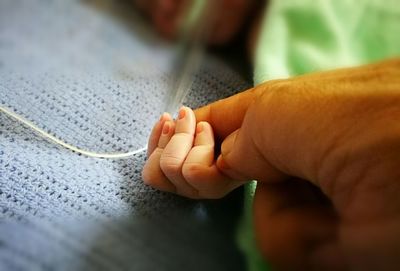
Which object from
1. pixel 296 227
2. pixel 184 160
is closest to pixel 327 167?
pixel 296 227

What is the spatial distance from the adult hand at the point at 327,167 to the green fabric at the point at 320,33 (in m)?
0.20

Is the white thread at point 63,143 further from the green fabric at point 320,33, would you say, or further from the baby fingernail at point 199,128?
the green fabric at point 320,33

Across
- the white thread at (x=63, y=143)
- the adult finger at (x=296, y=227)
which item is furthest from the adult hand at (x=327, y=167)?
the white thread at (x=63, y=143)

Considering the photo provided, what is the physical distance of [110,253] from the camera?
27 centimetres

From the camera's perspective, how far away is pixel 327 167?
248 mm

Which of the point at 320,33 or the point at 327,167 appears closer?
the point at 327,167

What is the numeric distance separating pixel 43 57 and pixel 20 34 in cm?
6

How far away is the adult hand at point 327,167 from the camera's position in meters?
0.21

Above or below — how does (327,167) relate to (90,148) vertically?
above

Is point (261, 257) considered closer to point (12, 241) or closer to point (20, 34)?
point (12, 241)

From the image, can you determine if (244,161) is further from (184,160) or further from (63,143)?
(63,143)

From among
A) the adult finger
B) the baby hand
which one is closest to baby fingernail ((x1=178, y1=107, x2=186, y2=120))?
the baby hand

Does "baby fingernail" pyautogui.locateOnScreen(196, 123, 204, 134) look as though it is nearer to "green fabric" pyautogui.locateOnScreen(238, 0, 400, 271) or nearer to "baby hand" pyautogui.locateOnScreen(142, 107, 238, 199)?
"baby hand" pyautogui.locateOnScreen(142, 107, 238, 199)

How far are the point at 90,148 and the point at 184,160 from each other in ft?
0.29
